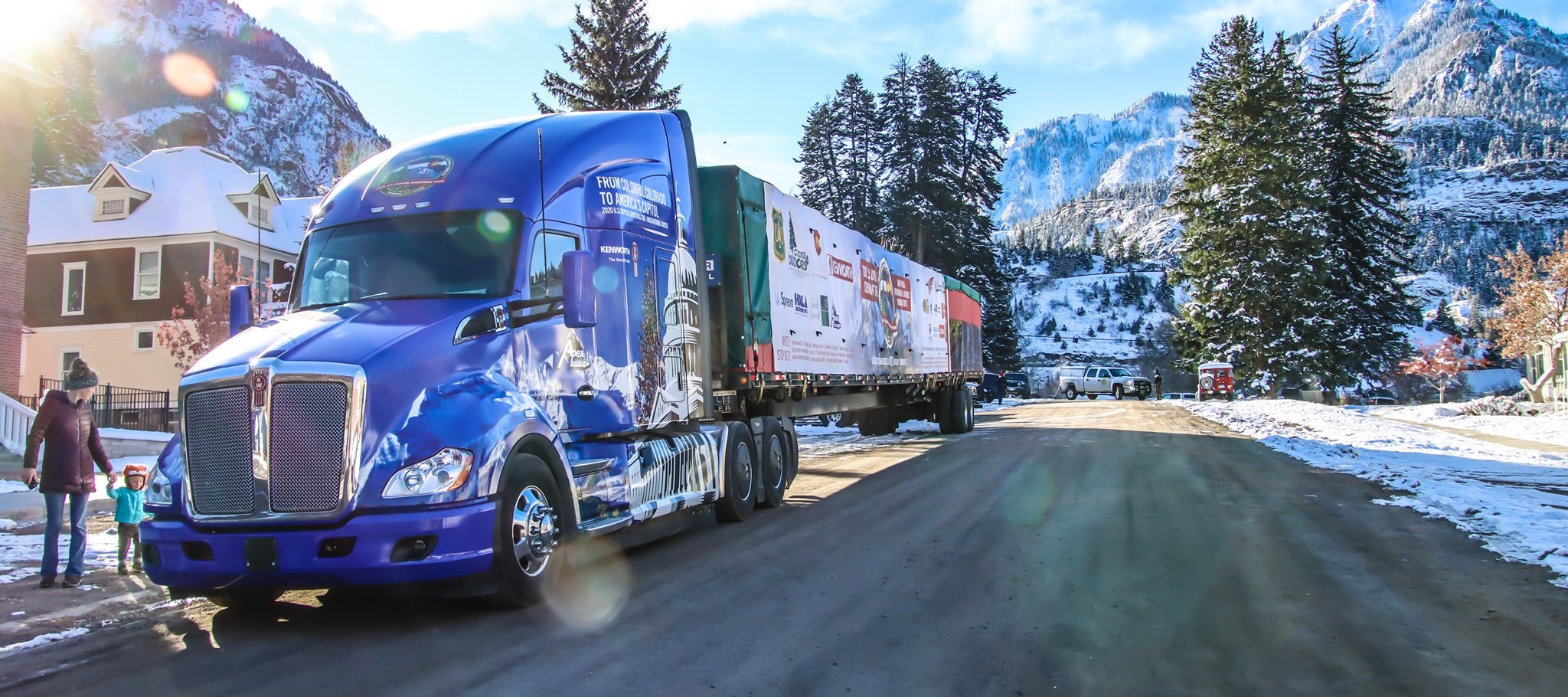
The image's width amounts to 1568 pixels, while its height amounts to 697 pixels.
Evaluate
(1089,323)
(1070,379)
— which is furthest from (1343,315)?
(1089,323)

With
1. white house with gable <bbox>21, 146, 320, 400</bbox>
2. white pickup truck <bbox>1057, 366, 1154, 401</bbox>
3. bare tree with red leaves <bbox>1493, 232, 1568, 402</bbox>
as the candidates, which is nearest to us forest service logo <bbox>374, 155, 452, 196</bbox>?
white house with gable <bbox>21, 146, 320, 400</bbox>

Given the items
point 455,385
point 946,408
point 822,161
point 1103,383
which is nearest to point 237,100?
point 822,161

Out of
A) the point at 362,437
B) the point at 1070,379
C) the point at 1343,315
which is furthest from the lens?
the point at 1070,379

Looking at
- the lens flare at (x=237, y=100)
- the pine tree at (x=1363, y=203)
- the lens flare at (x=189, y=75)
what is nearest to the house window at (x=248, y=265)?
the pine tree at (x=1363, y=203)

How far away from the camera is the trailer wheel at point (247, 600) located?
6.05 m

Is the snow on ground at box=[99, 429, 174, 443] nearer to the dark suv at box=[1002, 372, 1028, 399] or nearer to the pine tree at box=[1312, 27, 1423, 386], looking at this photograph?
the dark suv at box=[1002, 372, 1028, 399]

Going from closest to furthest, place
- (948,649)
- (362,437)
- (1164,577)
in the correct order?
(948,649) < (362,437) < (1164,577)

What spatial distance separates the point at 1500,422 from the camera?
24.2 metres

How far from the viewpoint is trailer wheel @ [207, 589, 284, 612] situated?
6.05 metres

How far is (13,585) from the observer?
23.0 feet

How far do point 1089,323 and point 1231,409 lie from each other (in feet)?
482

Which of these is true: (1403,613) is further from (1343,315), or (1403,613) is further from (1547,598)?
(1343,315)

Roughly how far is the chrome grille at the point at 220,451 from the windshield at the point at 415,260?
1.14 meters

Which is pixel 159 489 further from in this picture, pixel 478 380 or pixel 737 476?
pixel 737 476
